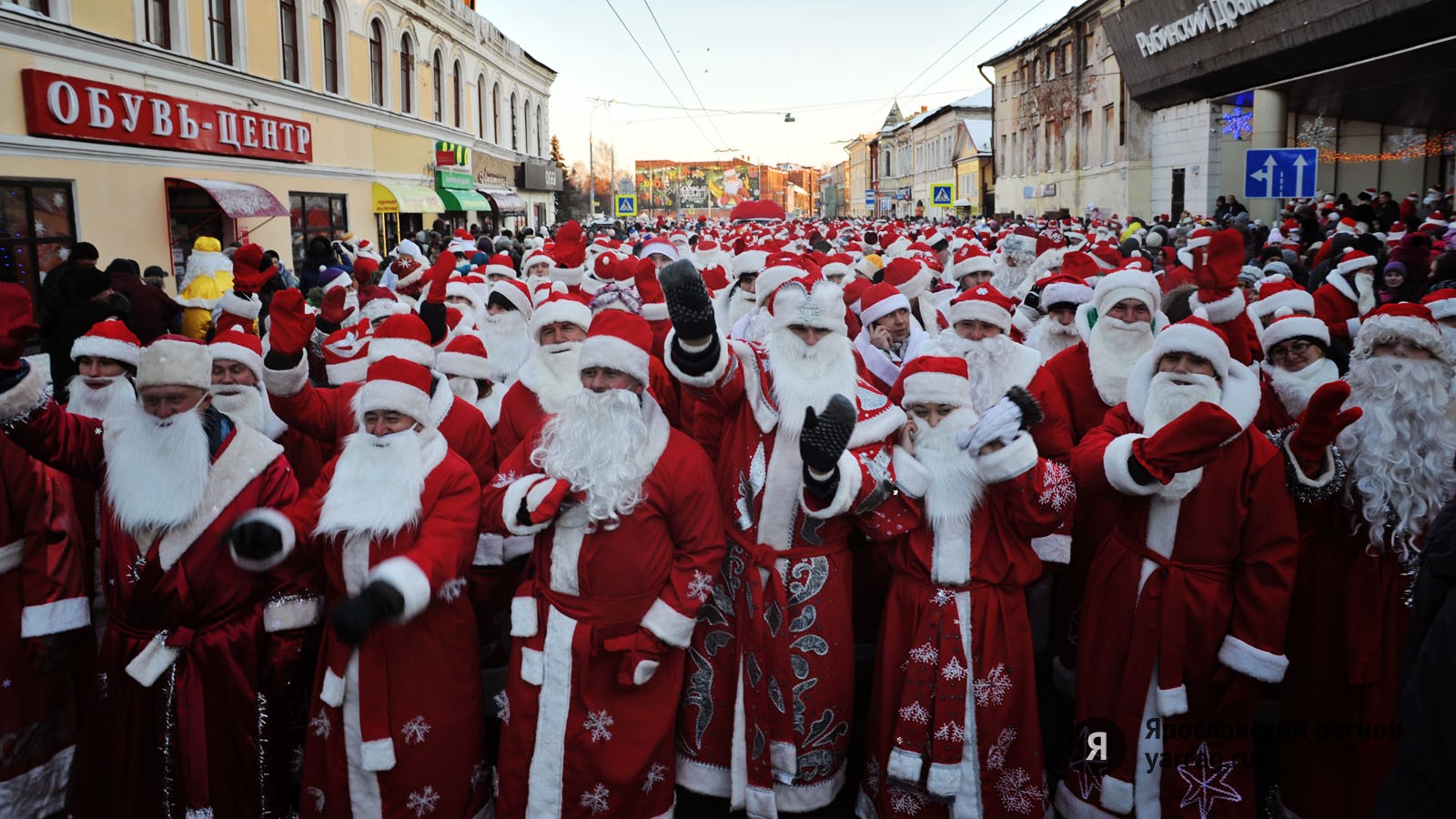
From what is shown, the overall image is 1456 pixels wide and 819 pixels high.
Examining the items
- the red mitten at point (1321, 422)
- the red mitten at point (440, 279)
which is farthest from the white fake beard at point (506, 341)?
the red mitten at point (1321, 422)

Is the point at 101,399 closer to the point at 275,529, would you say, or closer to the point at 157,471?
the point at 157,471

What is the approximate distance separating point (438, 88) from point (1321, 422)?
1185 inches

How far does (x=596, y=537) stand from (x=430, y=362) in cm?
120

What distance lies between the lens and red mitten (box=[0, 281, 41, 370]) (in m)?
3.05

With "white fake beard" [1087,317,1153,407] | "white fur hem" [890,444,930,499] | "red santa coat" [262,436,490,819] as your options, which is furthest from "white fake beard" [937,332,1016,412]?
"red santa coat" [262,436,490,819]

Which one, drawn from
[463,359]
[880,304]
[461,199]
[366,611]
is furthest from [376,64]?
[366,611]

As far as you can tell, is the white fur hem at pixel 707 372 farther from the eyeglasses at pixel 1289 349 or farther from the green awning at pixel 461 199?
the green awning at pixel 461 199

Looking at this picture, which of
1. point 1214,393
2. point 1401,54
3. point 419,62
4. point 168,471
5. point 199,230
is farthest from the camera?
point 419,62

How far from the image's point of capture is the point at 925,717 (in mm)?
3395

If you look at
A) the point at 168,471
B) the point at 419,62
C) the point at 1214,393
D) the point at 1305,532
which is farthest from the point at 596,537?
the point at 419,62

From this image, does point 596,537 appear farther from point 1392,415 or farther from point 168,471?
point 1392,415

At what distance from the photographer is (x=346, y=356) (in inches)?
215

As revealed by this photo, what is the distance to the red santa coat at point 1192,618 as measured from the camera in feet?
10.6

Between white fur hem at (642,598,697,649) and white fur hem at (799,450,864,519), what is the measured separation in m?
0.58
